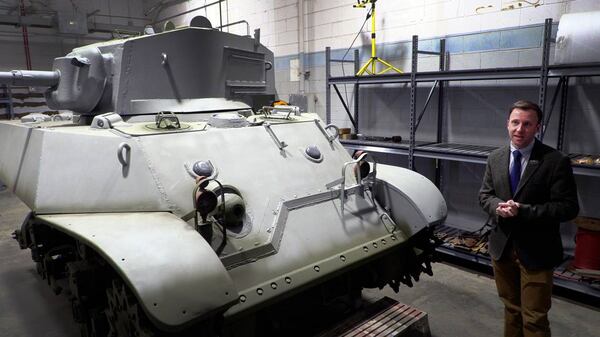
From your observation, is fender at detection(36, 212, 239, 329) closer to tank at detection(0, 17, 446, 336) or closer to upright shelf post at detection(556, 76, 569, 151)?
tank at detection(0, 17, 446, 336)

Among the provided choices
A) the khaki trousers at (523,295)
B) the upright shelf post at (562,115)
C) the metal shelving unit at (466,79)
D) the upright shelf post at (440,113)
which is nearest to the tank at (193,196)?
the khaki trousers at (523,295)

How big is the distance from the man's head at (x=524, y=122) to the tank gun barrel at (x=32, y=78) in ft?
11.4

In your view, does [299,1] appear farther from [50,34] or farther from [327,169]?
A: [50,34]

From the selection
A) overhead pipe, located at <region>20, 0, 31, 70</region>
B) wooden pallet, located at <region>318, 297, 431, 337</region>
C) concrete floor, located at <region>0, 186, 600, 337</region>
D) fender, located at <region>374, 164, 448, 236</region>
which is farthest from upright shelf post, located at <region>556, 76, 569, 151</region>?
overhead pipe, located at <region>20, 0, 31, 70</region>

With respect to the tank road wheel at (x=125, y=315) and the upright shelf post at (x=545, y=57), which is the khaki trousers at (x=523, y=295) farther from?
the tank road wheel at (x=125, y=315)

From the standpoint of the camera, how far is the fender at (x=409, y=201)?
3.29 metres

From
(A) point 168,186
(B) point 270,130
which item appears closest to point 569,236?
(B) point 270,130

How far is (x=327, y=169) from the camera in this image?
338cm

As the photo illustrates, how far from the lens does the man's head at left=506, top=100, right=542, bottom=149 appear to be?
253 centimetres

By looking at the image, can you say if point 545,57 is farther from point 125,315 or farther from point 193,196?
point 125,315

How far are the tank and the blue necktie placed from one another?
2.28ft

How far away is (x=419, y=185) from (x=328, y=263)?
1141 mm

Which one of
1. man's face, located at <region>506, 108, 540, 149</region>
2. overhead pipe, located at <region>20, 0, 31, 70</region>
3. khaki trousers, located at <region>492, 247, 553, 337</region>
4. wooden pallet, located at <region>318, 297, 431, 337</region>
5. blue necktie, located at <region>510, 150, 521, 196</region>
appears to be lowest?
wooden pallet, located at <region>318, 297, 431, 337</region>

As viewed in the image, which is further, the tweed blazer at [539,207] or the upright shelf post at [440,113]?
the upright shelf post at [440,113]
